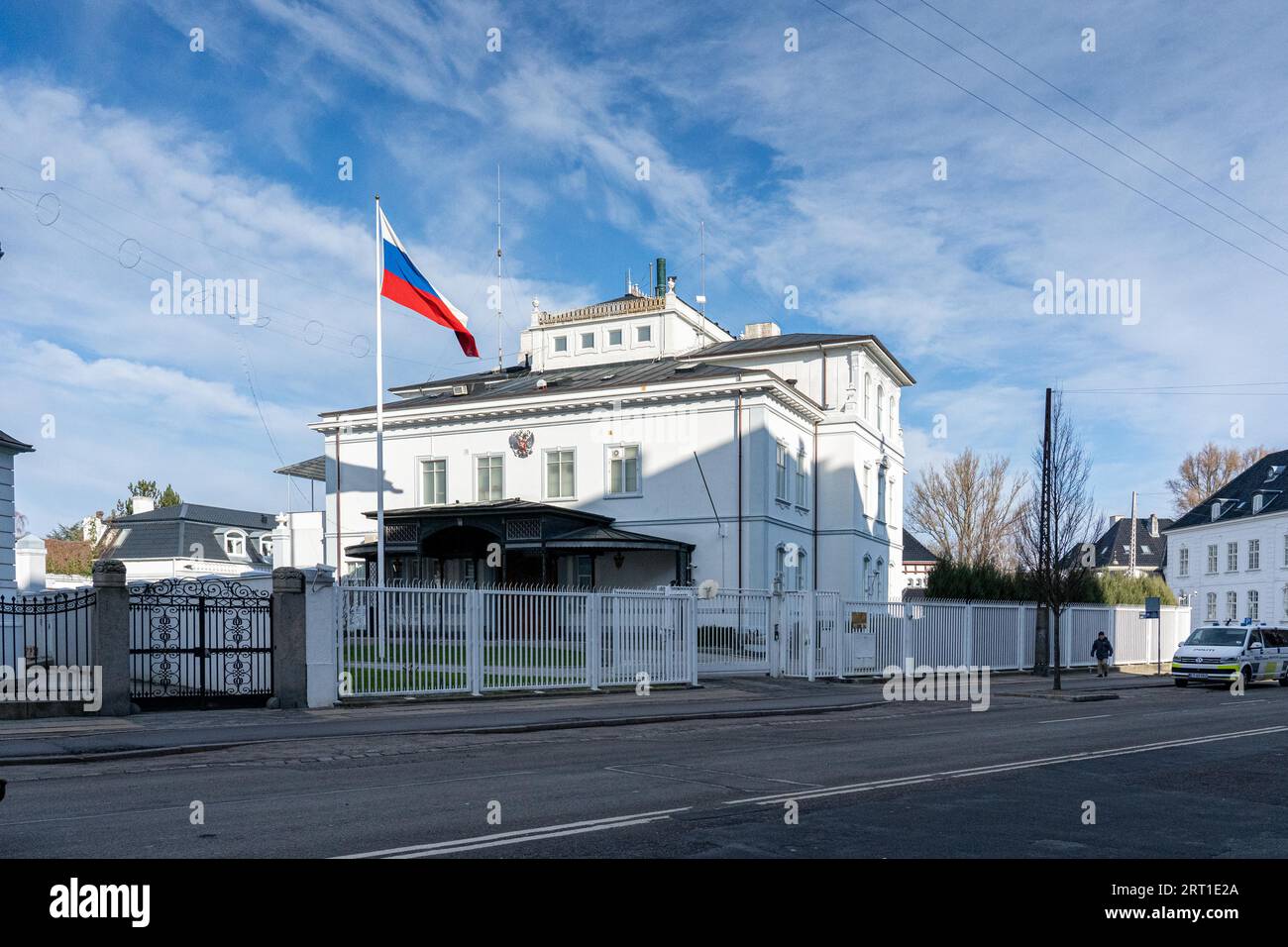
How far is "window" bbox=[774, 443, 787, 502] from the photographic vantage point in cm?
4144

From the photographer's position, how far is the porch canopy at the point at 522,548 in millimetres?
38438

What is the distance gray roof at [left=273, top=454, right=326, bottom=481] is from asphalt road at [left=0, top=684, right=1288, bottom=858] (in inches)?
1463

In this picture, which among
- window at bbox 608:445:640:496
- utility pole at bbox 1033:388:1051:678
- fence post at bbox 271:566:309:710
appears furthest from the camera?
window at bbox 608:445:640:496

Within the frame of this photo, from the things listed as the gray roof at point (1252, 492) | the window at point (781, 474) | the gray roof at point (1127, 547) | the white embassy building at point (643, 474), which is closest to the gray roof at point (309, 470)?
the white embassy building at point (643, 474)

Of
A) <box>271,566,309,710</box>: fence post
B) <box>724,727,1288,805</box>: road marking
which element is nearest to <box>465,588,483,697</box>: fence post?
<box>271,566,309,710</box>: fence post

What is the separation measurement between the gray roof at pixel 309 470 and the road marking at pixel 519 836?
44.4 meters

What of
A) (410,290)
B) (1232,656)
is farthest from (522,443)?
(1232,656)

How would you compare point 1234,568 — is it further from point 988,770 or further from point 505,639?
point 988,770

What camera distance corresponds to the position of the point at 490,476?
44844mm

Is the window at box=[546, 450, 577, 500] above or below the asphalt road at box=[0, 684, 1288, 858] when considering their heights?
above

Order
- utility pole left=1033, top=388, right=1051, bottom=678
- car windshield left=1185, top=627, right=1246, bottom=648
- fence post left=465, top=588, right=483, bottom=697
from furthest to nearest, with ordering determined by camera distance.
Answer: utility pole left=1033, top=388, right=1051, bottom=678
car windshield left=1185, top=627, right=1246, bottom=648
fence post left=465, top=588, right=483, bottom=697

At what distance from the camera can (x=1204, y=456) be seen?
8106 cm

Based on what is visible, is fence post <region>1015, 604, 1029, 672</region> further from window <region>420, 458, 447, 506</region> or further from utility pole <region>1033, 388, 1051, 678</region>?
window <region>420, 458, 447, 506</region>
